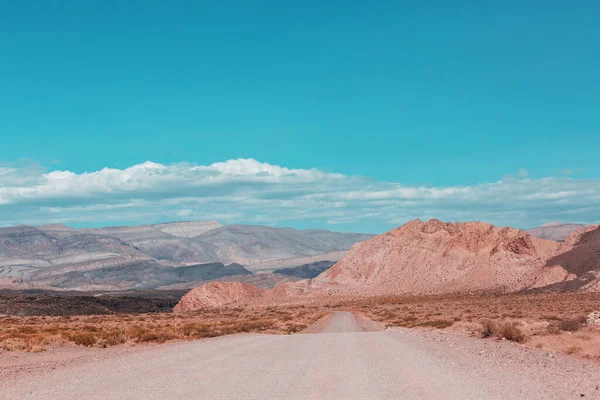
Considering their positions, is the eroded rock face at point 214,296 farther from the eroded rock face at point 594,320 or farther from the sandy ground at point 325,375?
the sandy ground at point 325,375

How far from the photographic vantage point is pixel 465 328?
117 feet

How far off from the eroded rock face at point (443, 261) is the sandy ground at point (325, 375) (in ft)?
304

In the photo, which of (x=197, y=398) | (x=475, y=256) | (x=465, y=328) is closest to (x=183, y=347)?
(x=197, y=398)

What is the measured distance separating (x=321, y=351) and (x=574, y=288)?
258 ft

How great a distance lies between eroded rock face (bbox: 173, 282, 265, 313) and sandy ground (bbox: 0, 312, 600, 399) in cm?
9571

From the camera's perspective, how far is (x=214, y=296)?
121m

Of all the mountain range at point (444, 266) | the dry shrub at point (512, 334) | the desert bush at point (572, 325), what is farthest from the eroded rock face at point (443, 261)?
the dry shrub at point (512, 334)

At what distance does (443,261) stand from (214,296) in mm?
49708

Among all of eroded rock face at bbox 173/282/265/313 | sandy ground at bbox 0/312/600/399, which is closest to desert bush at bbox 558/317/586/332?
sandy ground at bbox 0/312/600/399

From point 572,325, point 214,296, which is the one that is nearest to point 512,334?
point 572,325

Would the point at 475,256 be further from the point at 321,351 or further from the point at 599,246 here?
the point at 321,351

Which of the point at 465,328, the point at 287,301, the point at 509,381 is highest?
the point at 509,381

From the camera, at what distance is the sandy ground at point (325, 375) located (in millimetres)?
14031

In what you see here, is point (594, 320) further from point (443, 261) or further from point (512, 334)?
point (443, 261)
